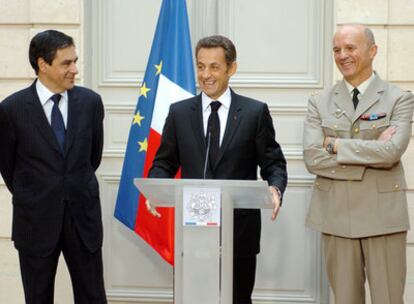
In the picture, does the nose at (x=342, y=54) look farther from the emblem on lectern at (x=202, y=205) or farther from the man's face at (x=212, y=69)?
the emblem on lectern at (x=202, y=205)

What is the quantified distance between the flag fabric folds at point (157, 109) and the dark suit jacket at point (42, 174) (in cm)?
104

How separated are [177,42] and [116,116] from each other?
79cm

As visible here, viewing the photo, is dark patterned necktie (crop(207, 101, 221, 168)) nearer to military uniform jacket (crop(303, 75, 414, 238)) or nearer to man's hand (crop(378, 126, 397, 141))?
military uniform jacket (crop(303, 75, 414, 238))

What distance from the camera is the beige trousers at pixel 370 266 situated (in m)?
4.01

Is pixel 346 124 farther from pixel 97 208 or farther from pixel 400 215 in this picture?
pixel 97 208

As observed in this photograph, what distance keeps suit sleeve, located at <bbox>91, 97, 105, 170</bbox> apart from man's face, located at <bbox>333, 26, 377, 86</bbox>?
1291 mm

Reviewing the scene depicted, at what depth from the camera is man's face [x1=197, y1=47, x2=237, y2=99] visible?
3.67m

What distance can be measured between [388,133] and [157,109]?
5.25 ft

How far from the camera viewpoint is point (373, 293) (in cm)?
404

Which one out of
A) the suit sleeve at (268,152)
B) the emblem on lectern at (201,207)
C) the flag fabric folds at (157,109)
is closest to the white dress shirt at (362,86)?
the suit sleeve at (268,152)

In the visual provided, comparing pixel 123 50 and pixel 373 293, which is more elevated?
pixel 123 50

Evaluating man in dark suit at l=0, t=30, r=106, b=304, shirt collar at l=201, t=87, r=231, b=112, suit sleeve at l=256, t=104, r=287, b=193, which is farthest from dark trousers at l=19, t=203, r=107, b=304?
suit sleeve at l=256, t=104, r=287, b=193

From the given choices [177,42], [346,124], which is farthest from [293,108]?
[346,124]

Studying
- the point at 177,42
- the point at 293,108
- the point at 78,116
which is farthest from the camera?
the point at 293,108
